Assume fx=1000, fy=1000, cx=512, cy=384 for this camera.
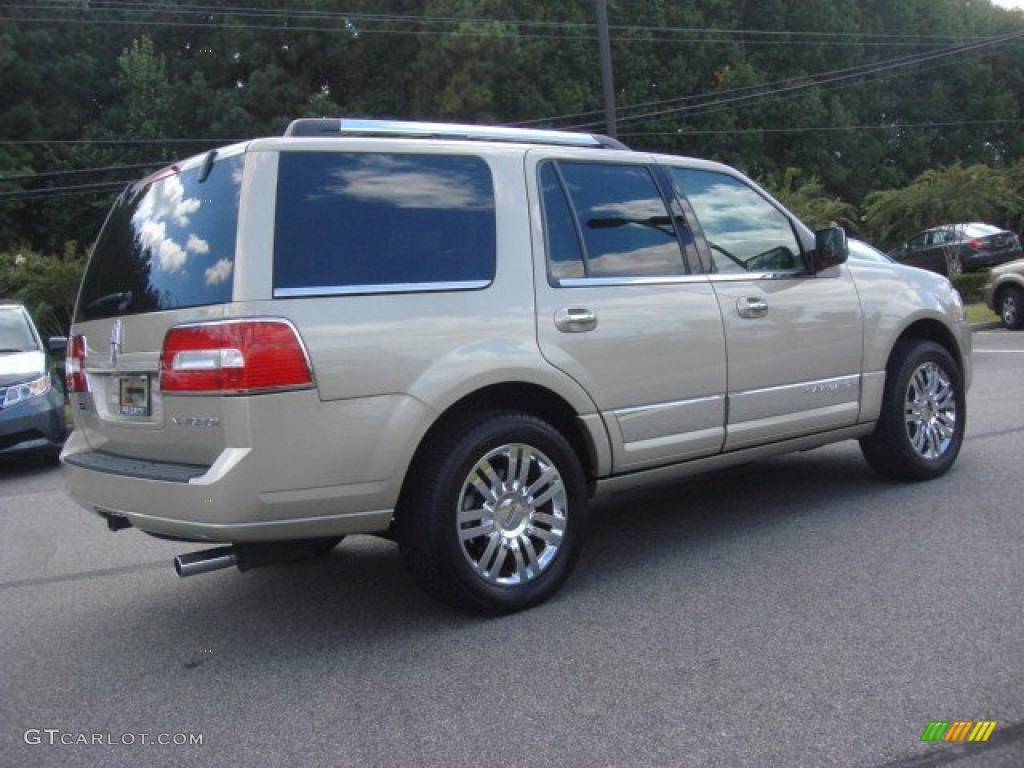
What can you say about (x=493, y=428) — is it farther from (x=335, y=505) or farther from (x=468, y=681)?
(x=468, y=681)

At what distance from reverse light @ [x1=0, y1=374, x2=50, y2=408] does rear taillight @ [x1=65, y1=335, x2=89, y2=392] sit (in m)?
5.30

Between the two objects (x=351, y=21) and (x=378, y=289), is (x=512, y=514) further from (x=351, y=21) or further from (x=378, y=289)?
(x=351, y=21)

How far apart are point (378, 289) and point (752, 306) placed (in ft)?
7.09

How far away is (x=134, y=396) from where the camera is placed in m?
4.07

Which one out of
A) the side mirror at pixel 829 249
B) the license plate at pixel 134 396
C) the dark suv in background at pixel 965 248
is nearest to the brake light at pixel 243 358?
the license plate at pixel 134 396

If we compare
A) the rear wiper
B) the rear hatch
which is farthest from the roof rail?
the rear wiper

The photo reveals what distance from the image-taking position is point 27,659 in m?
4.11

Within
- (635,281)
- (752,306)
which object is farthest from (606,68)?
(635,281)

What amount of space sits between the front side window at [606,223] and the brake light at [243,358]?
131 centimetres

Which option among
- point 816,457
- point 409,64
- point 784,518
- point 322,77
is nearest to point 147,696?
point 784,518

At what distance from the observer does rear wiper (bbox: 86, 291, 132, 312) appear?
13.7 ft

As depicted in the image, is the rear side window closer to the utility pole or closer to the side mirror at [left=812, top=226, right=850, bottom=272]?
the side mirror at [left=812, top=226, right=850, bottom=272]

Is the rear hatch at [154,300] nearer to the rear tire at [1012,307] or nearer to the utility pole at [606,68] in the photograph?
the utility pole at [606,68]

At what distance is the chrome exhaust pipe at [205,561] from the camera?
3.87 m
